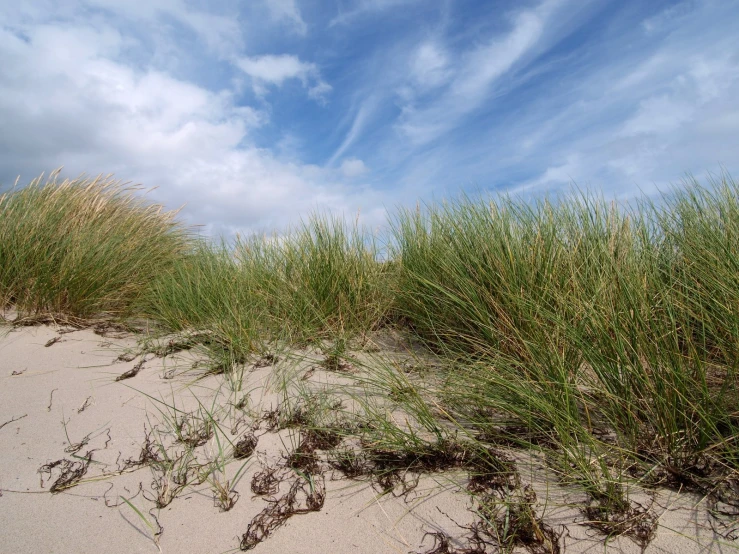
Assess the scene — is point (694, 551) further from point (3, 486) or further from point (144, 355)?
point (144, 355)

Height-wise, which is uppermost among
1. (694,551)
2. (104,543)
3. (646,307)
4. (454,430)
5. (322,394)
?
(646,307)

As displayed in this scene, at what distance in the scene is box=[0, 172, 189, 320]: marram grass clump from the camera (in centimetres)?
398

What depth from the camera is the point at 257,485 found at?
1.92 meters

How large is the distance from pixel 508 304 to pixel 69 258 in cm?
376

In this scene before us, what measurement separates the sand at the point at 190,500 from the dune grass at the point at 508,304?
0.16 metres

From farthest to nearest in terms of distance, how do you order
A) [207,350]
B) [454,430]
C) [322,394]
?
[207,350] < [322,394] < [454,430]

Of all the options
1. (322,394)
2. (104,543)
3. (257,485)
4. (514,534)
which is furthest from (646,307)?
(104,543)

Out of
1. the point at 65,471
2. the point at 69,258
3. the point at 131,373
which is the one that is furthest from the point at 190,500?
the point at 69,258

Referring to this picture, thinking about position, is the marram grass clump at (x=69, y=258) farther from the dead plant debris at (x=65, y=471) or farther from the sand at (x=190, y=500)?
the dead plant debris at (x=65, y=471)

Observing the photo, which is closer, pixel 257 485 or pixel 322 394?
pixel 257 485

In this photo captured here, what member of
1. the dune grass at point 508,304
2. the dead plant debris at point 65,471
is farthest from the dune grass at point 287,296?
the dead plant debris at point 65,471

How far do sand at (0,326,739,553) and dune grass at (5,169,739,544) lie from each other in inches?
6.3

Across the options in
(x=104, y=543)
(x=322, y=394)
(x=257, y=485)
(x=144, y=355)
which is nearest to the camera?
(x=104, y=543)

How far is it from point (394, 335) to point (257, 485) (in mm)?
1665
